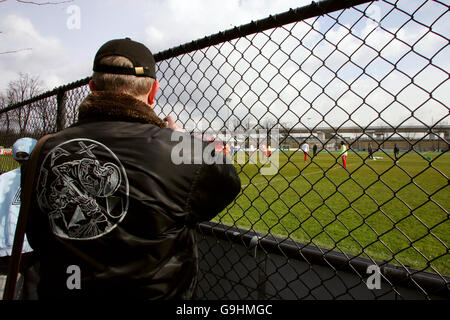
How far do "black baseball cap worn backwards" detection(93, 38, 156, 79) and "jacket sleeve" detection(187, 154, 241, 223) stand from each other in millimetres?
582

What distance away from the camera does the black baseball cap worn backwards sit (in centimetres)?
133

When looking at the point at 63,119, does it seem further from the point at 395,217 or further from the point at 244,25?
the point at 395,217

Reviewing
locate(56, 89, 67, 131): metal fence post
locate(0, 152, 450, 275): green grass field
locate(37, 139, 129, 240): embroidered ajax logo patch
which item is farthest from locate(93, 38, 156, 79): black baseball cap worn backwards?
locate(56, 89, 67, 131): metal fence post

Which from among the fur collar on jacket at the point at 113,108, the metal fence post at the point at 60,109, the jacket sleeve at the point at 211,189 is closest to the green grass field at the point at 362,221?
the jacket sleeve at the point at 211,189

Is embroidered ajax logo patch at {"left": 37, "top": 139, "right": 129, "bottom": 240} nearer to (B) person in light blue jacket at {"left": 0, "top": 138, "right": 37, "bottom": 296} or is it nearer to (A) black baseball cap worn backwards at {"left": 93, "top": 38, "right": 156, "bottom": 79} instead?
(A) black baseball cap worn backwards at {"left": 93, "top": 38, "right": 156, "bottom": 79}

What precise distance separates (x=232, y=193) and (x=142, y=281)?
0.56 meters

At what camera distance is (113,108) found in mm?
1248

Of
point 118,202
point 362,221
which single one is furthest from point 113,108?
point 362,221

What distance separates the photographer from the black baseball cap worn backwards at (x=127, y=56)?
1333 mm

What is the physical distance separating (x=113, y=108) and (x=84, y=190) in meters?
0.39

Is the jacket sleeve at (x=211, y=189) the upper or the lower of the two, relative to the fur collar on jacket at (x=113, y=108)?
lower

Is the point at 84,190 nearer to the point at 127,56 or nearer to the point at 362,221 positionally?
the point at 127,56

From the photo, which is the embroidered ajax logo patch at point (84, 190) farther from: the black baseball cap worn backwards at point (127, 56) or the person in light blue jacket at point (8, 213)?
the person in light blue jacket at point (8, 213)
